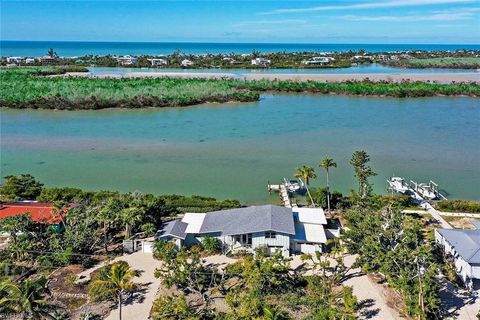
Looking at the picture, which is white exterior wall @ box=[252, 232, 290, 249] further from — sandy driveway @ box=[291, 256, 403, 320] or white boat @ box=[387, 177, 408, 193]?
white boat @ box=[387, 177, 408, 193]

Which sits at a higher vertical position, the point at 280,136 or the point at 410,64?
the point at 410,64

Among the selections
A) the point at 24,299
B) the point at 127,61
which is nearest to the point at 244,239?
the point at 24,299

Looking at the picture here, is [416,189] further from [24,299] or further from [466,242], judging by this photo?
[24,299]

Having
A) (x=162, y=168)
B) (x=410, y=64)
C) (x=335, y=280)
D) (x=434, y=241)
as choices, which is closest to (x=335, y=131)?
(x=162, y=168)

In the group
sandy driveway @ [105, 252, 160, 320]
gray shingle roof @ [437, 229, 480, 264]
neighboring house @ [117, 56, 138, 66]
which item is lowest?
sandy driveway @ [105, 252, 160, 320]

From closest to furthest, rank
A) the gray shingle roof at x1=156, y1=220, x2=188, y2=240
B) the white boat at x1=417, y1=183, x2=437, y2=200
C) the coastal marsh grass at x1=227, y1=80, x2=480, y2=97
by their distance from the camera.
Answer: the gray shingle roof at x1=156, y1=220, x2=188, y2=240 → the white boat at x1=417, y1=183, x2=437, y2=200 → the coastal marsh grass at x1=227, y1=80, x2=480, y2=97

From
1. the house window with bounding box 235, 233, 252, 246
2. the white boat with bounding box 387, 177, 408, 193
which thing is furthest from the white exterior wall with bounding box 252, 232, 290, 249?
the white boat with bounding box 387, 177, 408, 193

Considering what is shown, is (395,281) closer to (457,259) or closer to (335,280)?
(335,280)
